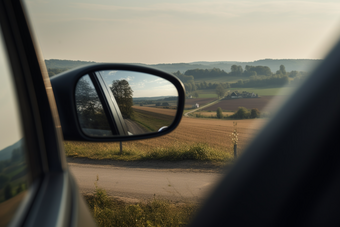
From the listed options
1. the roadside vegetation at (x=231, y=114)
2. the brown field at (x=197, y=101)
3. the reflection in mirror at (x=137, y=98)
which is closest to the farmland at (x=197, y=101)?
the brown field at (x=197, y=101)

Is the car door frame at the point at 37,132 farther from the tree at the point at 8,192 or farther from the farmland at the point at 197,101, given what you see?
the farmland at the point at 197,101

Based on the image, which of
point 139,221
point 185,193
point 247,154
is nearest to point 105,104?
point 247,154

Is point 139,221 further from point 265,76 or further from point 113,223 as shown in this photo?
point 265,76

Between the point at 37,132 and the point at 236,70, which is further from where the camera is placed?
the point at 236,70

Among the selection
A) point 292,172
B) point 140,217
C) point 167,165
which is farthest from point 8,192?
point 167,165

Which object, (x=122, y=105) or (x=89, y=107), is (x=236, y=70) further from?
(x=89, y=107)

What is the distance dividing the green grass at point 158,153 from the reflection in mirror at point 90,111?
29.2 ft

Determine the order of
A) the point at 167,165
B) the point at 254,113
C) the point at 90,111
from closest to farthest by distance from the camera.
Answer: the point at 90,111, the point at 167,165, the point at 254,113

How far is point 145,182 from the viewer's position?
8867 millimetres

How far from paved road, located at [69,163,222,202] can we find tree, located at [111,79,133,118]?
5039 mm

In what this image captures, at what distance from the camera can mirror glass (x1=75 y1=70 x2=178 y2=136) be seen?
192cm

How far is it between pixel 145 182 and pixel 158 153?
12.3ft

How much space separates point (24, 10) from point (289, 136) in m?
1.02

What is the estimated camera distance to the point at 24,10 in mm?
1001
